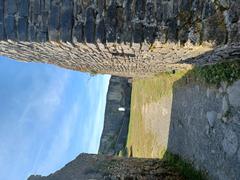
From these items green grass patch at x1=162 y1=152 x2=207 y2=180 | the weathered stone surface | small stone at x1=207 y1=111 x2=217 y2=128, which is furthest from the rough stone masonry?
the weathered stone surface

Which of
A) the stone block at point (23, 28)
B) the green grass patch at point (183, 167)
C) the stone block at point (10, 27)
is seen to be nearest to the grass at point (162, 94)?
the green grass patch at point (183, 167)

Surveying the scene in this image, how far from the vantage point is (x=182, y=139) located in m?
9.25

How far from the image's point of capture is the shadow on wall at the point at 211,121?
20.3 feet

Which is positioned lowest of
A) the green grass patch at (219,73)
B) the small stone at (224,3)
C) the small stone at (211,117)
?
the small stone at (211,117)

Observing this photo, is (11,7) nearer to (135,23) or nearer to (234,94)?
(135,23)

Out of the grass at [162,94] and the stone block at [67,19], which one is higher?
the stone block at [67,19]

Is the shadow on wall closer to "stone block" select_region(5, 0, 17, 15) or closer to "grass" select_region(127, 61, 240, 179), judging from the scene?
"grass" select_region(127, 61, 240, 179)

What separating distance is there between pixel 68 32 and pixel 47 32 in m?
0.25

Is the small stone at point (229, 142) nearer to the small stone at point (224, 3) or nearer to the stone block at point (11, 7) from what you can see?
the small stone at point (224, 3)

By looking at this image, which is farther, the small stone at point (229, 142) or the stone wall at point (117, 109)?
the stone wall at point (117, 109)

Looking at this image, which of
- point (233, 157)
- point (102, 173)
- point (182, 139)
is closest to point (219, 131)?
point (233, 157)

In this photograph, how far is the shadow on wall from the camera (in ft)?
20.3

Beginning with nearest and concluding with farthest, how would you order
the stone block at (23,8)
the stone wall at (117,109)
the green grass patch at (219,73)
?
the stone block at (23,8)
the green grass patch at (219,73)
the stone wall at (117,109)

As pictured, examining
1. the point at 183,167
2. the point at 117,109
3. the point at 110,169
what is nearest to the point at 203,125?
the point at 183,167
